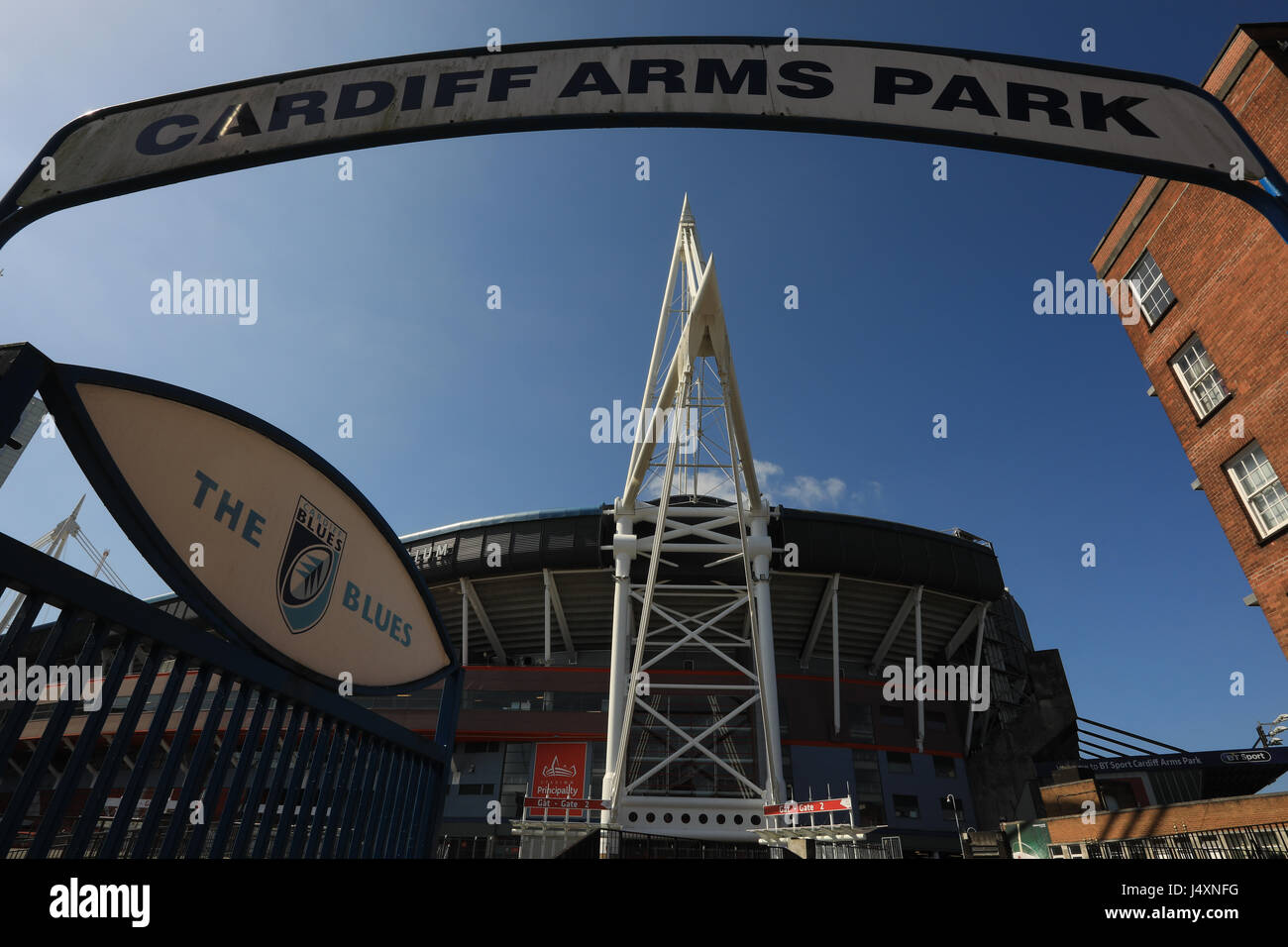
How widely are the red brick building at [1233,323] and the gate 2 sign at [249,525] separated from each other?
18.6 m

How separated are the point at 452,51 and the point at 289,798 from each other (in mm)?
4023

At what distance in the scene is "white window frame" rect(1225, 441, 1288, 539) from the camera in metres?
17.1

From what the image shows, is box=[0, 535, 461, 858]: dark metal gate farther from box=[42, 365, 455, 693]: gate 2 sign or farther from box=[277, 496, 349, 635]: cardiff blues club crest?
box=[277, 496, 349, 635]: cardiff blues club crest

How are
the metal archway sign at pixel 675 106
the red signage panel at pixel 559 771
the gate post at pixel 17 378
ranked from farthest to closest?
the red signage panel at pixel 559 771
the metal archway sign at pixel 675 106
the gate post at pixel 17 378

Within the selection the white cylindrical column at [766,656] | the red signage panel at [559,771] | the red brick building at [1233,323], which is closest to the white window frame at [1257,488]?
the red brick building at [1233,323]

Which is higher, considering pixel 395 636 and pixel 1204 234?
pixel 1204 234

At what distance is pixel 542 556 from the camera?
3516 centimetres

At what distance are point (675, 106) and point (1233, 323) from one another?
66.5ft

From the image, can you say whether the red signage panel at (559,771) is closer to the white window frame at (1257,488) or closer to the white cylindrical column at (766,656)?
the white cylindrical column at (766,656)

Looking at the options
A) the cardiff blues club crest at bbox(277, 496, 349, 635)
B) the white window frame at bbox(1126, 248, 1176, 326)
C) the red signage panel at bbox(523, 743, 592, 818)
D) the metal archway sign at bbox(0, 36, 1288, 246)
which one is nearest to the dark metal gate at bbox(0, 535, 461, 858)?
the cardiff blues club crest at bbox(277, 496, 349, 635)

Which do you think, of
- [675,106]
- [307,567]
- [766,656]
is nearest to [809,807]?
[766,656]

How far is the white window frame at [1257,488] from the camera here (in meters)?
17.1
